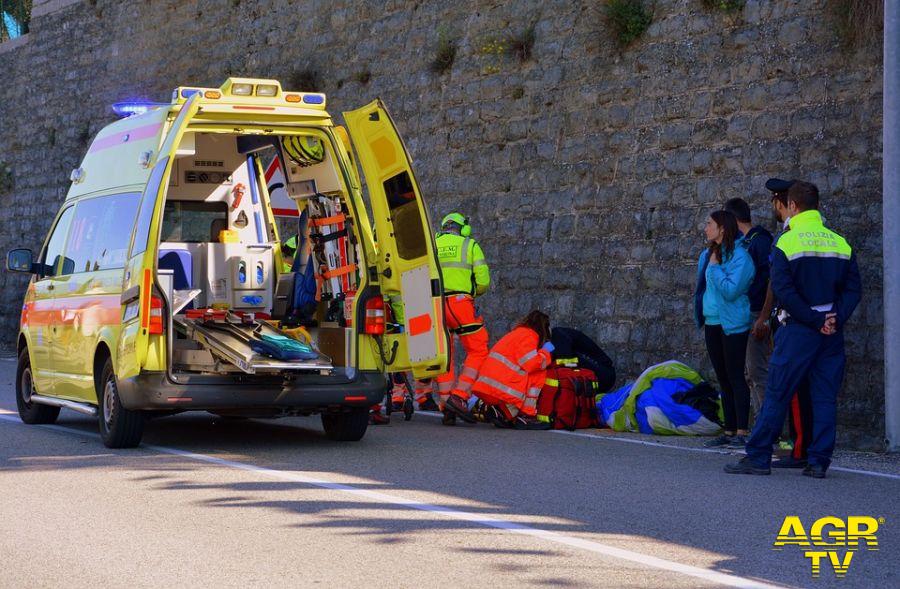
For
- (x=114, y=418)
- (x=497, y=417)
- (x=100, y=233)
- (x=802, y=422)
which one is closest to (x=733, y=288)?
(x=802, y=422)

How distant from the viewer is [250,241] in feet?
37.4

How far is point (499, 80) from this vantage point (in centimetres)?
1547

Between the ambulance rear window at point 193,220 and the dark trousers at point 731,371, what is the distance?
4.18 meters

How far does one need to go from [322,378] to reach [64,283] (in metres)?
2.50

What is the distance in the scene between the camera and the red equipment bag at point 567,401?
11375 millimetres

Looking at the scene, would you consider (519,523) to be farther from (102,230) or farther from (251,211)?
(251,211)

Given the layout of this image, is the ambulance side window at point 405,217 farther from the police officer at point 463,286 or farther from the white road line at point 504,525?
the white road line at point 504,525

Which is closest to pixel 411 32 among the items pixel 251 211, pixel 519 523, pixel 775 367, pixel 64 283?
pixel 251 211

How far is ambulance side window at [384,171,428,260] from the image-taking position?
9.80 m

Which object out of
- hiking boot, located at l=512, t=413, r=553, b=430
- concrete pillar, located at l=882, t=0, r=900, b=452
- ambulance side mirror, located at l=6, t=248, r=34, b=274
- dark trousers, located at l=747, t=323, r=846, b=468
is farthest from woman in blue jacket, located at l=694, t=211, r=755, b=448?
ambulance side mirror, located at l=6, t=248, r=34, b=274

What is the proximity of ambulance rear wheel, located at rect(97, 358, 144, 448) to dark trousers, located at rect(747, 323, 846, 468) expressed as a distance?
4.21m

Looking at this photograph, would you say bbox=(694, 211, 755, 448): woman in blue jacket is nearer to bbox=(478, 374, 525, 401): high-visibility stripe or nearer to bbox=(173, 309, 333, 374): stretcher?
bbox=(478, 374, 525, 401): high-visibility stripe

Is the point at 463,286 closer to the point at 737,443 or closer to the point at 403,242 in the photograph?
the point at 403,242

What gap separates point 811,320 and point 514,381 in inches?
139
